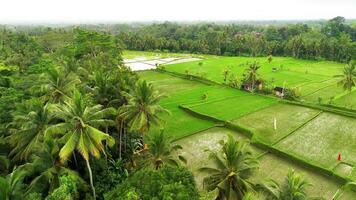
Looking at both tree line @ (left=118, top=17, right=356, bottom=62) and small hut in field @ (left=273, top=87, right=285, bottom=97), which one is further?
tree line @ (left=118, top=17, right=356, bottom=62)

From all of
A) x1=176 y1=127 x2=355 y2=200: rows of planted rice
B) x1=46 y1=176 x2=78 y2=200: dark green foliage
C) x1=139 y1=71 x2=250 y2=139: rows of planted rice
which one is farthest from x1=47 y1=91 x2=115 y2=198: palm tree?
x1=139 y1=71 x2=250 y2=139: rows of planted rice

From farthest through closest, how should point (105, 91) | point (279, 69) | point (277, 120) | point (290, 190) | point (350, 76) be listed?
1. point (279, 69)
2. point (350, 76)
3. point (277, 120)
4. point (105, 91)
5. point (290, 190)

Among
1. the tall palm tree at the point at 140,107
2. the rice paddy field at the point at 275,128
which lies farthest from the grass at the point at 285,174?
the tall palm tree at the point at 140,107

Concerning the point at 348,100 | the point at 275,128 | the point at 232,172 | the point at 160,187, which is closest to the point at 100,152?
the point at 160,187

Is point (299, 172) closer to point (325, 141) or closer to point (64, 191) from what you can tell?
point (325, 141)

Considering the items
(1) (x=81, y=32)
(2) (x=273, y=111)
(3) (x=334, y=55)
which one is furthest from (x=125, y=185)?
(3) (x=334, y=55)

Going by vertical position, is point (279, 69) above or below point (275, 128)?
above

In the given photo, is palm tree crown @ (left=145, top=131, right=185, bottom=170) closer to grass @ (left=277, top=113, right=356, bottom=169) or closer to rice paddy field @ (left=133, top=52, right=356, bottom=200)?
rice paddy field @ (left=133, top=52, right=356, bottom=200)
